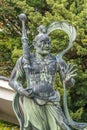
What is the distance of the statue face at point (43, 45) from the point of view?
7.21 meters

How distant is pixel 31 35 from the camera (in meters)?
12.8

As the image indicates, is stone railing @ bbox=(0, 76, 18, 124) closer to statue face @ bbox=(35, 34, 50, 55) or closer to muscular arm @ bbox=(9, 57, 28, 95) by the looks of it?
muscular arm @ bbox=(9, 57, 28, 95)

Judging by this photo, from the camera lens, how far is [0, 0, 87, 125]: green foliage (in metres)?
11.9

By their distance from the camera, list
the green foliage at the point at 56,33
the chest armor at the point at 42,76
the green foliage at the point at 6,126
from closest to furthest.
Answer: the chest armor at the point at 42,76 < the green foliage at the point at 56,33 < the green foliage at the point at 6,126

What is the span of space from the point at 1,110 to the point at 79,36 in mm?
2247

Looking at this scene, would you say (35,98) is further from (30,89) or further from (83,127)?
(83,127)

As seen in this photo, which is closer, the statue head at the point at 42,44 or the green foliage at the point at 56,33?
the statue head at the point at 42,44

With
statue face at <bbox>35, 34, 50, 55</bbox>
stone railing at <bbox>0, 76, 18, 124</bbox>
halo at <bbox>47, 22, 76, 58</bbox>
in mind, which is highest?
halo at <bbox>47, 22, 76, 58</bbox>

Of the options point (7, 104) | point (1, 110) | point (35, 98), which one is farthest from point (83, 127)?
point (1, 110)

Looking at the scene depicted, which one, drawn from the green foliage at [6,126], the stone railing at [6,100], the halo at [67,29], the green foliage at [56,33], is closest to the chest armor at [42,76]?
the halo at [67,29]

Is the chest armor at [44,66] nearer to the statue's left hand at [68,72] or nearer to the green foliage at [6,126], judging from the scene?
the statue's left hand at [68,72]

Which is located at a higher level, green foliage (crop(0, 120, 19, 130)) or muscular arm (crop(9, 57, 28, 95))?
muscular arm (crop(9, 57, 28, 95))

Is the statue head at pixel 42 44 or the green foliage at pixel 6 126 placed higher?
the statue head at pixel 42 44

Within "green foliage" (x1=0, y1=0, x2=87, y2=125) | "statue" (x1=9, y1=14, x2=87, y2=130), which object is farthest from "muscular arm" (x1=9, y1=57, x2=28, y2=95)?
"green foliage" (x1=0, y1=0, x2=87, y2=125)
